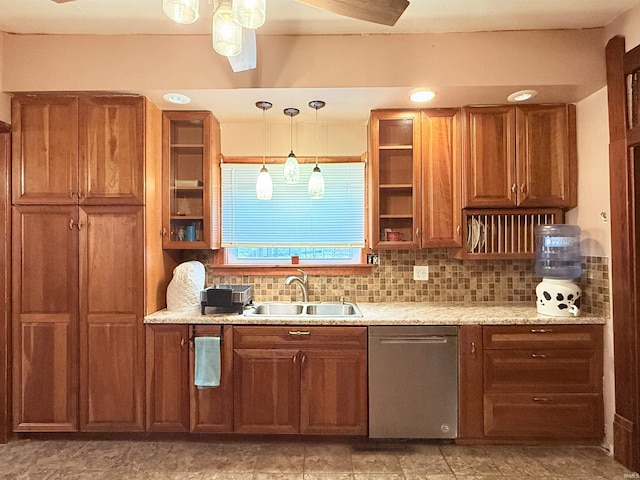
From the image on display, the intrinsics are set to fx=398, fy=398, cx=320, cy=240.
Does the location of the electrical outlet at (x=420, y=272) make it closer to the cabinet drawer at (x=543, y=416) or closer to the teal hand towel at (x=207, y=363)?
the cabinet drawer at (x=543, y=416)

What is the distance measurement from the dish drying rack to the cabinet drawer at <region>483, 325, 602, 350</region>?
57cm

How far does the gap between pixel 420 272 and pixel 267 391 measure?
1.50m

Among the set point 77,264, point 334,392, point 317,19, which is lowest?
point 334,392

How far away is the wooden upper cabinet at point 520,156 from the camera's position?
282 cm

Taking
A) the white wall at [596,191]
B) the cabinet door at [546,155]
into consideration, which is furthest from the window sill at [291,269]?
the white wall at [596,191]

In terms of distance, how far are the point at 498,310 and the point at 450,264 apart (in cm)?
53

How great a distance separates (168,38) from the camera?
252 centimetres

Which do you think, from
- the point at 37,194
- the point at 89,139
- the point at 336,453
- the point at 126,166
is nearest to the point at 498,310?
the point at 336,453

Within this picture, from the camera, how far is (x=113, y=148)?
2666 mm

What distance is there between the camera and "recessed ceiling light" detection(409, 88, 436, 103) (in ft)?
8.54

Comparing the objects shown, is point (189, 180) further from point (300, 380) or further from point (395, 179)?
point (300, 380)

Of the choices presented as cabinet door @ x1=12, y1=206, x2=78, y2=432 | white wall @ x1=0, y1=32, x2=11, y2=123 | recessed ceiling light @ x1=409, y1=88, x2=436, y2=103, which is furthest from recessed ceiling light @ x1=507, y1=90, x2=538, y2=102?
white wall @ x1=0, y1=32, x2=11, y2=123

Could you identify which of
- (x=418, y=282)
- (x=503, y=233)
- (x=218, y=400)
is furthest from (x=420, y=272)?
(x=218, y=400)

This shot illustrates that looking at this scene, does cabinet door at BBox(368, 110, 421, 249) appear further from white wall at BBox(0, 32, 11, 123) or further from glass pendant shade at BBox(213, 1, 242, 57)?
white wall at BBox(0, 32, 11, 123)
